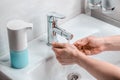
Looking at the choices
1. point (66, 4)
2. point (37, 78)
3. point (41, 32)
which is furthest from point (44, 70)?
point (66, 4)

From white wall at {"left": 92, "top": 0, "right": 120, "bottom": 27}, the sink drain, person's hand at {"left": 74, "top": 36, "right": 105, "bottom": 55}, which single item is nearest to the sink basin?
the sink drain

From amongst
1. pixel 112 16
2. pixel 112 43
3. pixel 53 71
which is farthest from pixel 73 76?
pixel 112 16

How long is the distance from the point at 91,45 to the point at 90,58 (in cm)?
15

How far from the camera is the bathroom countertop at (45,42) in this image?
33.8 inches

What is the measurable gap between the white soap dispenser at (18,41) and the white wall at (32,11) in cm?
5

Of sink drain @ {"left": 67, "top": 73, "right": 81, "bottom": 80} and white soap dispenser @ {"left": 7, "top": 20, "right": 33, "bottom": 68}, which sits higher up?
white soap dispenser @ {"left": 7, "top": 20, "right": 33, "bottom": 68}

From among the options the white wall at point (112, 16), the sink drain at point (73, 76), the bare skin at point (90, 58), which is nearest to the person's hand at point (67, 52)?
the bare skin at point (90, 58)

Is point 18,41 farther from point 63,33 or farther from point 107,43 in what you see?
point 107,43

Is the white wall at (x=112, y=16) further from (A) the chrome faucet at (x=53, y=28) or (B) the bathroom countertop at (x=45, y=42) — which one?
(A) the chrome faucet at (x=53, y=28)

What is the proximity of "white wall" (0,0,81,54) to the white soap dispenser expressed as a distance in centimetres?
5

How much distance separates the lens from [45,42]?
99 cm

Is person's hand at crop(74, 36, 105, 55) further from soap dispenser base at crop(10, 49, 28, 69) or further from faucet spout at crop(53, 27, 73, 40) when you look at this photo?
soap dispenser base at crop(10, 49, 28, 69)

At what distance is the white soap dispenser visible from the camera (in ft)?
2.63

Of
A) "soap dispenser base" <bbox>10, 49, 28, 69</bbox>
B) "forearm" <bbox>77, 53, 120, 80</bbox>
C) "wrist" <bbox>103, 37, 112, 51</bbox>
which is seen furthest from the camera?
"wrist" <bbox>103, 37, 112, 51</bbox>
